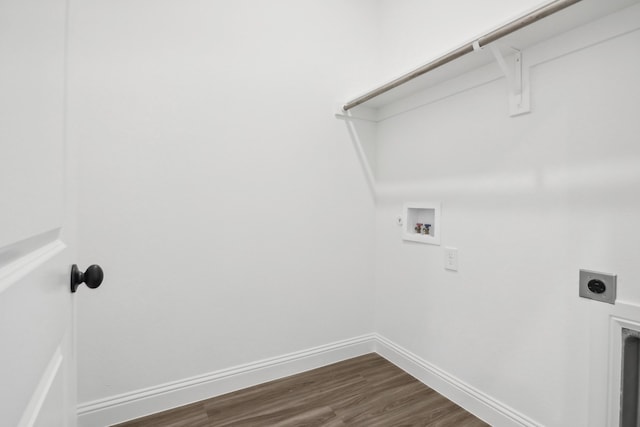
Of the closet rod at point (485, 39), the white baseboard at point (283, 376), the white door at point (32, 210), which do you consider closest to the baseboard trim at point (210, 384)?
the white baseboard at point (283, 376)

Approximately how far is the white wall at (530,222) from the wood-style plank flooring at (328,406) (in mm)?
208

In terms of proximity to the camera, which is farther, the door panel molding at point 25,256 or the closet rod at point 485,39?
the closet rod at point 485,39

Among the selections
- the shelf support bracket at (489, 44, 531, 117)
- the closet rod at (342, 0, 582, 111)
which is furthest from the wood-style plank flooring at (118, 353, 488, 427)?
the closet rod at (342, 0, 582, 111)

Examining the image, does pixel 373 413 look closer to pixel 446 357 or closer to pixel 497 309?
pixel 446 357

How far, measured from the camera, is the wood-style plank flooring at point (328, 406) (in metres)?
1.48

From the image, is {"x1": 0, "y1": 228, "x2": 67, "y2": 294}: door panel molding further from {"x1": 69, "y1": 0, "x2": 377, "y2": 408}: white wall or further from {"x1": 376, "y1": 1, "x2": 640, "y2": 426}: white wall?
{"x1": 376, "y1": 1, "x2": 640, "y2": 426}: white wall

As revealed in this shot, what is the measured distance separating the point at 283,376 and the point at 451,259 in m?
1.25

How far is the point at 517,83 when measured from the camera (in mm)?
1331

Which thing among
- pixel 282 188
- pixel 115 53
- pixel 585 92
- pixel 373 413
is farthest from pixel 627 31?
pixel 115 53

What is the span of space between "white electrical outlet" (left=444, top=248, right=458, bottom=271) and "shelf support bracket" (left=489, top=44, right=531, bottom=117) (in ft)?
2.41

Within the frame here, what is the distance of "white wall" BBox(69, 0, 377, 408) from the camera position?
1433 millimetres

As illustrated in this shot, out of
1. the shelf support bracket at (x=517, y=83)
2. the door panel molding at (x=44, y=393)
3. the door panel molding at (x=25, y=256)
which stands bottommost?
the door panel molding at (x=44, y=393)

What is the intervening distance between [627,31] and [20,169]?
1.67 meters

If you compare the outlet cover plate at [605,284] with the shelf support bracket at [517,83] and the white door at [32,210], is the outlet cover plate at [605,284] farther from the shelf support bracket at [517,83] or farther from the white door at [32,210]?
the white door at [32,210]
